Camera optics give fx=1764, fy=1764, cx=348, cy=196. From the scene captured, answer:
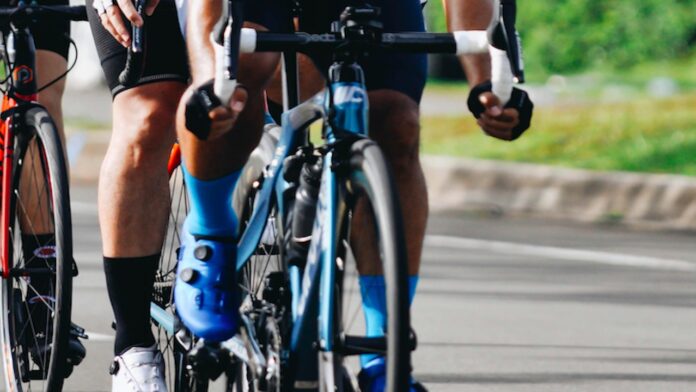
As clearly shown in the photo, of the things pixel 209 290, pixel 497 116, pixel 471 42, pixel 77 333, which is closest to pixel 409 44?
pixel 471 42

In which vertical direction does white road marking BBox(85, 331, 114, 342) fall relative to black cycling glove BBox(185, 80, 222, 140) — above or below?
below

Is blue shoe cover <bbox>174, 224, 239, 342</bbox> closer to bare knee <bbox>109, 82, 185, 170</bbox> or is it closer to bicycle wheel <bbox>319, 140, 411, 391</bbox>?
bare knee <bbox>109, 82, 185, 170</bbox>

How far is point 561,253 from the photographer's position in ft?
28.9

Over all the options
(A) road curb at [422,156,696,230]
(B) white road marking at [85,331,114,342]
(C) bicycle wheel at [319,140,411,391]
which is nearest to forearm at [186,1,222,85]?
(C) bicycle wheel at [319,140,411,391]

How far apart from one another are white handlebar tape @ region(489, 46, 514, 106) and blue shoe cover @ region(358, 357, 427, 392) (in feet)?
1.76

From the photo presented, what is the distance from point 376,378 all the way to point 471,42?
640 mm

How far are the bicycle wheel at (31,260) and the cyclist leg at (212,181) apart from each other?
63 centimetres

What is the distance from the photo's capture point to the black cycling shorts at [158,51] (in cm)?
398

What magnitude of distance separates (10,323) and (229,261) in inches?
42.4

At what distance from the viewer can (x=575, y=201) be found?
1046 centimetres

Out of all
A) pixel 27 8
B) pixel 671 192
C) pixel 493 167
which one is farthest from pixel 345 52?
pixel 493 167

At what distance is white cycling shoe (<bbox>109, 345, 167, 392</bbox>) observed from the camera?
397 centimetres

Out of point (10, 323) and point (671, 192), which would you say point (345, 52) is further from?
point (671, 192)

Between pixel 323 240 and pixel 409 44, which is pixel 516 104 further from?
pixel 323 240
